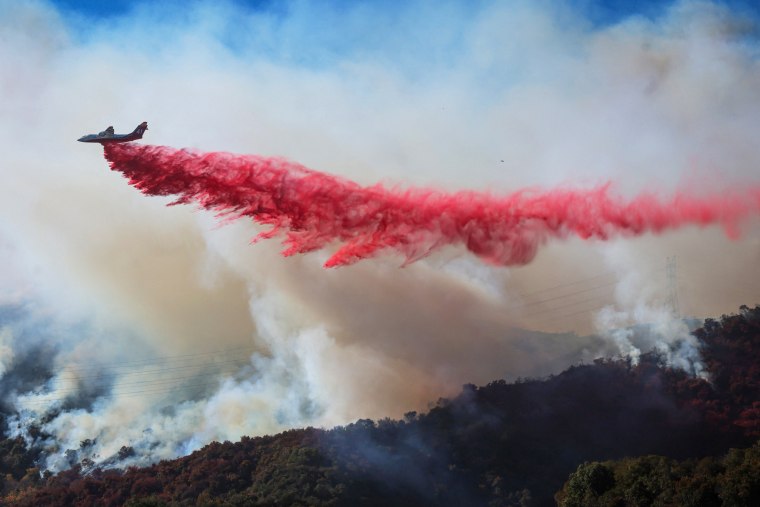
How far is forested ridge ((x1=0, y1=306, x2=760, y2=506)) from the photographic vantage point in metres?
90.2

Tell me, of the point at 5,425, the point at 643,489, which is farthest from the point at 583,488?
the point at 5,425

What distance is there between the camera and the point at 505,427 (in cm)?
10388

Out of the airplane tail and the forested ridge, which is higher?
the airplane tail

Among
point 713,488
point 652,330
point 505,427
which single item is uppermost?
point 652,330

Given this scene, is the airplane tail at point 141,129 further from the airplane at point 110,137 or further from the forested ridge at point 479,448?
the forested ridge at point 479,448

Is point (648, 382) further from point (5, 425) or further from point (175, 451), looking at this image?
point (5, 425)

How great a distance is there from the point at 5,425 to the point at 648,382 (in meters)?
92.3

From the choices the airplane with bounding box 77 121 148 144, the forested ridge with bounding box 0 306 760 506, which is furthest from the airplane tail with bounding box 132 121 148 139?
the forested ridge with bounding box 0 306 760 506

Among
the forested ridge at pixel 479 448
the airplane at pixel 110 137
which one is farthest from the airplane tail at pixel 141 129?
the forested ridge at pixel 479 448

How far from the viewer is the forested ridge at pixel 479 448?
9025 cm

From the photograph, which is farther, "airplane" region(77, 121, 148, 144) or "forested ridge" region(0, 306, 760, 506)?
"forested ridge" region(0, 306, 760, 506)

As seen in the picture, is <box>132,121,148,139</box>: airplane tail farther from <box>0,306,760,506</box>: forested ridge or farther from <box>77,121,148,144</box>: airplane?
<box>0,306,760,506</box>: forested ridge

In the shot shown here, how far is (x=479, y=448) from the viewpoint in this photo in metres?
99.7

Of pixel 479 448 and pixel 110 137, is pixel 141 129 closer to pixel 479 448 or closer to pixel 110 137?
pixel 110 137
